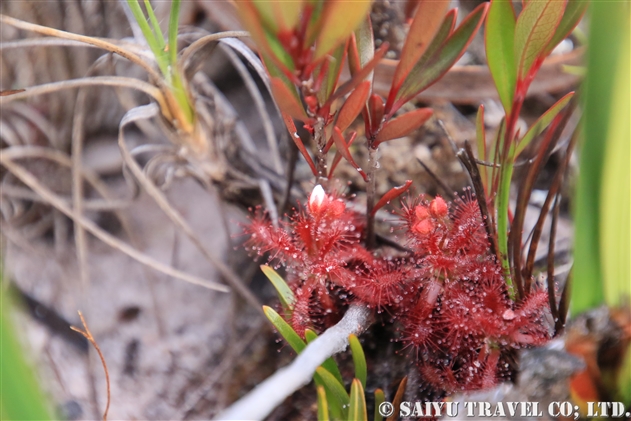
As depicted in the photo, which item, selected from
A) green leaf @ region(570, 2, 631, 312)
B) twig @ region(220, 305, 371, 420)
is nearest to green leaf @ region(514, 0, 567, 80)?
green leaf @ region(570, 2, 631, 312)

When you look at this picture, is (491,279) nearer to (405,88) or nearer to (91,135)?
(405,88)

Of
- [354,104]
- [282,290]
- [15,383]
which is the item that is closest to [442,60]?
[354,104]

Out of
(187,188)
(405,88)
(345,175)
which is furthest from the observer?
(187,188)

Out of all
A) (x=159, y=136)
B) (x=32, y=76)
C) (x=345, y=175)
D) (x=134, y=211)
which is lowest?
(x=134, y=211)

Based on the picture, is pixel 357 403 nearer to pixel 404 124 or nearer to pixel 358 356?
pixel 358 356

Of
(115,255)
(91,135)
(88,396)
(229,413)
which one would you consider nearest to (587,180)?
(229,413)

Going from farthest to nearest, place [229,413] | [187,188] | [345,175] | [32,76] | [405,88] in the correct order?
[187,188] < [32,76] < [345,175] < [405,88] < [229,413]
